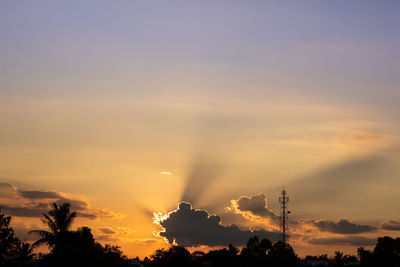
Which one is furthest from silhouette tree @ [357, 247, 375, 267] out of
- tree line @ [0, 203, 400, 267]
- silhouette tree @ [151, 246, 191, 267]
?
silhouette tree @ [151, 246, 191, 267]

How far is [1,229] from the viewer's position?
4141 inches

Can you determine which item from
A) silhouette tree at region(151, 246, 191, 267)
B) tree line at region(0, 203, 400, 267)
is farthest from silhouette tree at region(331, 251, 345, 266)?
silhouette tree at region(151, 246, 191, 267)

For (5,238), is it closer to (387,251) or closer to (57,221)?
(57,221)

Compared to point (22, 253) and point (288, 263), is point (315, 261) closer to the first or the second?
point (288, 263)

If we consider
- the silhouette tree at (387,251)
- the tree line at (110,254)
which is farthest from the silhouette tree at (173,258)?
the silhouette tree at (387,251)

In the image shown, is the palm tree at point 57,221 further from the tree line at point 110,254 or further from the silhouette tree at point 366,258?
the silhouette tree at point 366,258

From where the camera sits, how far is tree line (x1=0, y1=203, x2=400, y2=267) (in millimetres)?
89062

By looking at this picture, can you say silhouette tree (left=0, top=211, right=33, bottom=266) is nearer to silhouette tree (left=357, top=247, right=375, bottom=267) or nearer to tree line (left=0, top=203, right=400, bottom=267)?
tree line (left=0, top=203, right=400, bottom=267)

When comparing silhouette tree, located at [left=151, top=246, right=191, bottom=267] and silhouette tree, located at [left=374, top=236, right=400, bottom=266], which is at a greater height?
silhouette tree, located at [left=374, top=236, right=400, bottom=266]

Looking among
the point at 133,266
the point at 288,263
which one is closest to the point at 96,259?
the point at 288,263

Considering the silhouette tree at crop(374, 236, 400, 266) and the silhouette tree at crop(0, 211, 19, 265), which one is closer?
the silhouette tree at crop(0, 211, 19, 265)

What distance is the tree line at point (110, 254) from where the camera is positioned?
89062mm

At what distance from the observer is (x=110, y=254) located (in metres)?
128

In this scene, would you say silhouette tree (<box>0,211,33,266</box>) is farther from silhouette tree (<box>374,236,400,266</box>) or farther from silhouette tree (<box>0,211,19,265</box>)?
silhouette tree (<box>374,236,400,266</box>)
